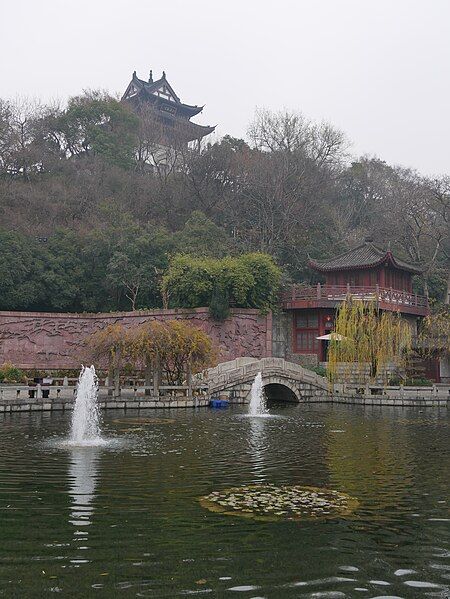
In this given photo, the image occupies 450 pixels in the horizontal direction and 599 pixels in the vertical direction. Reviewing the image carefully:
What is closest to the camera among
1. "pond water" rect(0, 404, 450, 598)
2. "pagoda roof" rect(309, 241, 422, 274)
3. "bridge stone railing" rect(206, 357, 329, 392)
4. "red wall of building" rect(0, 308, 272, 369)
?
"pond water" rect(0, 404, 450, 598)

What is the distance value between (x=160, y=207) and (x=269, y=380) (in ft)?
67.4

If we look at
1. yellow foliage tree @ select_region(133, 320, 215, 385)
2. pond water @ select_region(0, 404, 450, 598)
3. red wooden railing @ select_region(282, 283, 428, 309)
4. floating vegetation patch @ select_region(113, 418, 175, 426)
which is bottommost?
pond water @ select_region(0, 404, 450, 598)

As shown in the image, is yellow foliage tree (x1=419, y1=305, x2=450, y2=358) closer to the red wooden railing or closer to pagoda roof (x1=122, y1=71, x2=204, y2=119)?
the red wooden railing

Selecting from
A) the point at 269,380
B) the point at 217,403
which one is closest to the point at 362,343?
the point at 269,380

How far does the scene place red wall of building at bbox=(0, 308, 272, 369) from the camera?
35.5m

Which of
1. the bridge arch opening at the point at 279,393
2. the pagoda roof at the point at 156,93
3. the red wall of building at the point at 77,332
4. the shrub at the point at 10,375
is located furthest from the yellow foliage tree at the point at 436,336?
the pagoda roof at the point at 156,93

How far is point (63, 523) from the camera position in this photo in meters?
8.16

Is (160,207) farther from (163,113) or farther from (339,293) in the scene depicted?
(163,113)

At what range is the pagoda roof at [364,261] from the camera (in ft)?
128

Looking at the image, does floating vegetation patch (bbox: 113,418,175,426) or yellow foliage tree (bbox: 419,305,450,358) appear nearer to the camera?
floating vegetation patch (bbox: 113,418,175,426)

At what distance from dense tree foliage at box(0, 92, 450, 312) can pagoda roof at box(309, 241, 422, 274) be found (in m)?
2.97

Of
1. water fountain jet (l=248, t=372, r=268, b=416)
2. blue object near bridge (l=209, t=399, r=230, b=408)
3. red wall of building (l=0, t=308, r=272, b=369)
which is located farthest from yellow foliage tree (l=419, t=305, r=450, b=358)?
blue object near bridge (l=209, t=399, r=230, b=408)

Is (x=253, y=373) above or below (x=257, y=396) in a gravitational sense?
above

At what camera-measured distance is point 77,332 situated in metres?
37.2
